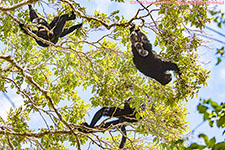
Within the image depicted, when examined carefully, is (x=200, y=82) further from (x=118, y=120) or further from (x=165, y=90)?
(x=118, y=120)

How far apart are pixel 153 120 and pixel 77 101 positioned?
5.78 feet

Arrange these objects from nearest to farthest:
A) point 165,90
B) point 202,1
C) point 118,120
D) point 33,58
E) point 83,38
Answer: point 202,1
point 165,90
point 118,120
point 83,38
point 33,58

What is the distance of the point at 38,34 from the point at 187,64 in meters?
2.63

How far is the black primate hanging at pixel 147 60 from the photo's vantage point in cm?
452

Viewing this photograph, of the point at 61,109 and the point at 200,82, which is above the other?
the point at 61,109

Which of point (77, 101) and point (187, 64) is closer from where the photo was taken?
point (187, 64)

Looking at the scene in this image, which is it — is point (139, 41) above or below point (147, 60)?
above

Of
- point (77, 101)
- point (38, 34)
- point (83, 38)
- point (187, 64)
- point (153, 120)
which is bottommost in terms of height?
point (153, 120)

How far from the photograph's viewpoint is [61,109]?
6.14 metres

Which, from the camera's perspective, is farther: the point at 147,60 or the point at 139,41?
the point at 139,41

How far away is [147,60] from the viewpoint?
454 cm

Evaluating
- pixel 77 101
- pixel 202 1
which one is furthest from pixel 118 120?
pixel 202 1

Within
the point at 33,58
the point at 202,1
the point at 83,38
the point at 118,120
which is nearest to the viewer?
the point at 202,1

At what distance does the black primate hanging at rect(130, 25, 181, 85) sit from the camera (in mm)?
4523
